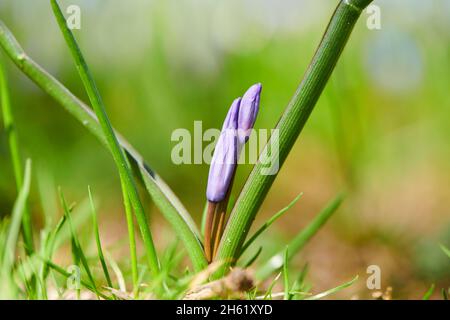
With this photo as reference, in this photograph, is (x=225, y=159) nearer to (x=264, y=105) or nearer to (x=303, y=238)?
(x=303, y=238)

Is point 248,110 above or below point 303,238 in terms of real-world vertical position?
above

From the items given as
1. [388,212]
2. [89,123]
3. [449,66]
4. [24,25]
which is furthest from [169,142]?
[89,123]

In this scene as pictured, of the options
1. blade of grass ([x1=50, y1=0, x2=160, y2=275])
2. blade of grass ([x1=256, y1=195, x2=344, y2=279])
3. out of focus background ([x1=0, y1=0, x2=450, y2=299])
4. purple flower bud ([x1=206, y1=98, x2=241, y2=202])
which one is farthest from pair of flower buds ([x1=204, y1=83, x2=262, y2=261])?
out of focus background ([x1=0, y1=0, x2=450, y2=299])

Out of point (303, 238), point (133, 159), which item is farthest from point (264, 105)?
point (133, 159)

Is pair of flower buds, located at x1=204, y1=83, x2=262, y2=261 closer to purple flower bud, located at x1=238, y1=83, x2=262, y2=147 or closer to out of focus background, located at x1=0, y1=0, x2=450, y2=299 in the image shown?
purple flower bud, located at x1=238, y1=83, x2=262, y2=147

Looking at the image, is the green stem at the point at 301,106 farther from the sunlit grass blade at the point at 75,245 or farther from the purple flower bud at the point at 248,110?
the sunlit grass blade at the point at 75,245

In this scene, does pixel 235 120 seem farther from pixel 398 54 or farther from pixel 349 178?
pixel 398 54
